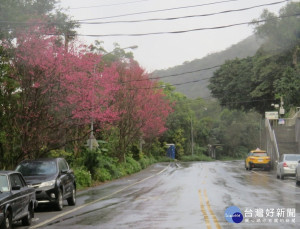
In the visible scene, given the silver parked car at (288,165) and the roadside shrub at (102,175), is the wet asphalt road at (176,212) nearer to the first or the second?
the silver parked car at (288,165)

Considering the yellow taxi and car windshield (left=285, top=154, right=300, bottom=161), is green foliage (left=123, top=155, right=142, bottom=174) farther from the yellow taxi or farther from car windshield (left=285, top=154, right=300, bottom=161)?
car windshield (left=285, top=154, right=300, bottom=161)

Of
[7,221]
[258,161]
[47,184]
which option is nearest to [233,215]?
[7,221]

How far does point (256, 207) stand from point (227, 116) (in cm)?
9000

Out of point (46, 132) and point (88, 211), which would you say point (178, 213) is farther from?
point (46, 132)

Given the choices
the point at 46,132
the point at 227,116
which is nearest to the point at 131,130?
the point at 46,132

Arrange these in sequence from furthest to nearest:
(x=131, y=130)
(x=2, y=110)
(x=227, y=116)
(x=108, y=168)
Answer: (x=227, y=116) < (x=131, y=130) < (x=108, y=168) < (x=2, y=110)

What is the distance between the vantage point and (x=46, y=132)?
23000mm

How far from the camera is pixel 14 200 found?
38.2ft

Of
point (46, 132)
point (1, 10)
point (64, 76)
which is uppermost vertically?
point (1, 10)

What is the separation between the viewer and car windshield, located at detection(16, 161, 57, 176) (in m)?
16.9

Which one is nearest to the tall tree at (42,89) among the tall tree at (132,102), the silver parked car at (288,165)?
the silver parked car at (288,165)

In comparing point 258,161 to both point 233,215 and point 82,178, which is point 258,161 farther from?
point 233,215

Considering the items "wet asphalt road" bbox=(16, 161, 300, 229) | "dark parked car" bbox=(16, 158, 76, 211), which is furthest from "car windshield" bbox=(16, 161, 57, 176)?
"wet asphalt road" bbox=(16, 161, 300, 229)

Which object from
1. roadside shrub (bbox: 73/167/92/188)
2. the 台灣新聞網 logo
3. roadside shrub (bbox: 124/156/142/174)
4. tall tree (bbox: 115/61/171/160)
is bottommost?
roadside shrub (bbox: 124/156/142/174)
